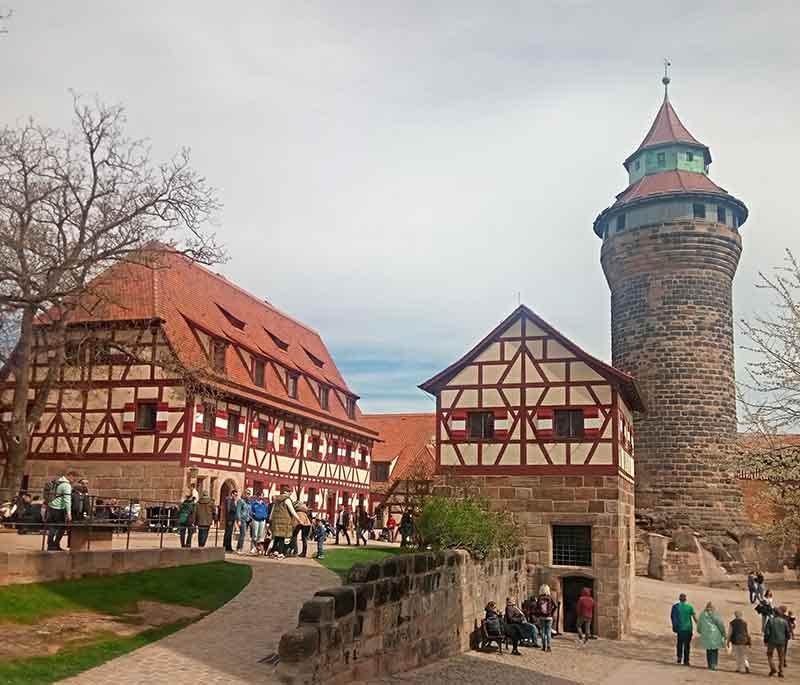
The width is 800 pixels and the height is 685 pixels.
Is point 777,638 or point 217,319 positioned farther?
point 217,319

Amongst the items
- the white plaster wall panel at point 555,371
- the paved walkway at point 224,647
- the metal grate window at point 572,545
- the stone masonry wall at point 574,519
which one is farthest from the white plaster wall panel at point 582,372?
the paved walkway at point 224,647

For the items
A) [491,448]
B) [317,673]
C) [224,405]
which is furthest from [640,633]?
[317,673]

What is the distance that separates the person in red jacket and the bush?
3.50 metres

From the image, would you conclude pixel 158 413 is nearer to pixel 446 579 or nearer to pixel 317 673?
pixel 446 579

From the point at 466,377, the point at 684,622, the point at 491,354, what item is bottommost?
the point at 684,622

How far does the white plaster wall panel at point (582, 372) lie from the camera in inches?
1010

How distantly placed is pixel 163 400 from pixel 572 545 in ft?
42.6

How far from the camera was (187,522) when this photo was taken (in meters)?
19.0

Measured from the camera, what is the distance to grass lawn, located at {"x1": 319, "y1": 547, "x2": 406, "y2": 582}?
19.4 m

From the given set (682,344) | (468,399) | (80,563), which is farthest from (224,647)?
(682,344)

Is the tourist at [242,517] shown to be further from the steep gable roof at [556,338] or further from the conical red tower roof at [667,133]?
the conical red tower roof at [667,133]

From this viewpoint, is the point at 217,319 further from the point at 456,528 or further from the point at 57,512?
the point at 57,512

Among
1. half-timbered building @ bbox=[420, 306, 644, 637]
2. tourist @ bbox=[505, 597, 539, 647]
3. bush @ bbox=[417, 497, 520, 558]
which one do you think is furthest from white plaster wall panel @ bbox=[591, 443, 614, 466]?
tourist @ bbox=[505, 597, 539, 647]

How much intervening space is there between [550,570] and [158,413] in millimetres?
12586
